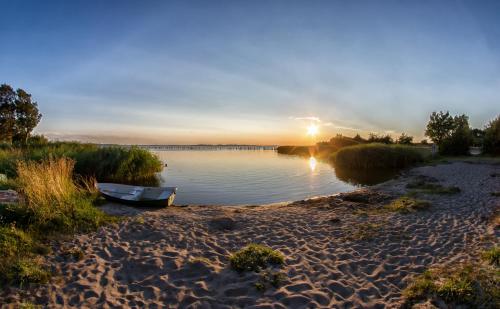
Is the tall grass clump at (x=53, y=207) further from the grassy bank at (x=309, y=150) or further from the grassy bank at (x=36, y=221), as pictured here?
the grassy bank at (x=309, y=150)

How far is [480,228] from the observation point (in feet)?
28.2

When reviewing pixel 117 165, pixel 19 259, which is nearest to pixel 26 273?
pixel 19 259

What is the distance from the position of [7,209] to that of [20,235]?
1.61 m

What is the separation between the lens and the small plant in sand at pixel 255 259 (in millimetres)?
6074

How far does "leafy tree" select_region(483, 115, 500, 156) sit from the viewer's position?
3591cm

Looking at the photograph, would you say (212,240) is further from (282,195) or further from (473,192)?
(473,192)

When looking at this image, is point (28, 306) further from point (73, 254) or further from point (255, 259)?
point (255, 259)

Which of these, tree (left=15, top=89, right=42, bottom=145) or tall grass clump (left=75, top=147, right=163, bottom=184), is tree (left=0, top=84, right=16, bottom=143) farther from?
tall grass clump (left=75, top=147, right=163, bottom=184)

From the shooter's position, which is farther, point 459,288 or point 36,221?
point 36,221

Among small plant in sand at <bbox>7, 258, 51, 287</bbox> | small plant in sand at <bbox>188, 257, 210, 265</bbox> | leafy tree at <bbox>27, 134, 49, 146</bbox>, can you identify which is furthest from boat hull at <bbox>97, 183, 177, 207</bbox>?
leafy tree at <bbox>27, 134, 49, 146</bbox>

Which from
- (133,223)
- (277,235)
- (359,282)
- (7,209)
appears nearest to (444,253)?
(359,282)

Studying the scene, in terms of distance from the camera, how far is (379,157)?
33.8 m

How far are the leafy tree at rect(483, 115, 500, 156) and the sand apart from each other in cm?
3311

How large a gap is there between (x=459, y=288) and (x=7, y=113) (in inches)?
2456
